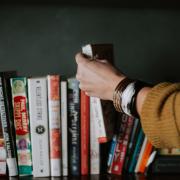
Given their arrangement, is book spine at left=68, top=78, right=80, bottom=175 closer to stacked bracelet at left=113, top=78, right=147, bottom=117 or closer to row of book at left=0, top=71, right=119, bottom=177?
row of book at left=0, top=71, right=119, bottom=177

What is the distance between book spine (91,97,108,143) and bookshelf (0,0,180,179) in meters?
0.24

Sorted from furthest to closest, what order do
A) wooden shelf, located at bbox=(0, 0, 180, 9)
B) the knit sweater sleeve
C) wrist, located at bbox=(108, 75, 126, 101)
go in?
wooden shelf, located at bbox=(0, 0, 180, 9), wrist, located at bbox=(108, 75, 126, 101), the knit sweater sleeve

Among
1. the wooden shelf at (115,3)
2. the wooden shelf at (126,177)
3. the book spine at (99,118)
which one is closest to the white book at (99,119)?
the book spine at (99,118)

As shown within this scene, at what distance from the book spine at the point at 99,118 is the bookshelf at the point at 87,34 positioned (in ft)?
0.78

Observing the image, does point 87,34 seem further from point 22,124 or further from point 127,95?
point 127,95

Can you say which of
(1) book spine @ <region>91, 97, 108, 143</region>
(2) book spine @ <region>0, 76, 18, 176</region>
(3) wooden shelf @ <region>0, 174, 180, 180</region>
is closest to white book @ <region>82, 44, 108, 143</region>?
(1) book spine @ <region>91, 97, 108, 143</region>

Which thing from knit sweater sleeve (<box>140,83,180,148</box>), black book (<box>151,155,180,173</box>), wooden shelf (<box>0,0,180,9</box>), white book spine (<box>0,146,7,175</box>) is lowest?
black book (<box>151,155,180,173</box>)

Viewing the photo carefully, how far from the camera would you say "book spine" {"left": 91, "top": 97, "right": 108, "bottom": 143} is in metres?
0.99

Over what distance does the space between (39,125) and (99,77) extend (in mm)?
252

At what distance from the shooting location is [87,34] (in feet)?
3.96

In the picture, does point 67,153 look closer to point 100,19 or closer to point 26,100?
point 26,100

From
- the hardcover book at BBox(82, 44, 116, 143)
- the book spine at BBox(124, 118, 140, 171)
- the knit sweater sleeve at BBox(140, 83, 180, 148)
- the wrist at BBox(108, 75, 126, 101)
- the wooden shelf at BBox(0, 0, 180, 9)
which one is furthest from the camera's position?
the wooden shelf at BBox(0, 0, 180, 9)

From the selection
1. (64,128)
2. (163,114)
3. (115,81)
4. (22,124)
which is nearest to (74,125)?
(64,128)

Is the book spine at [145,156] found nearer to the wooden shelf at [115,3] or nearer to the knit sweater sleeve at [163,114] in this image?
the knit sweater sleeve at [163,114]
